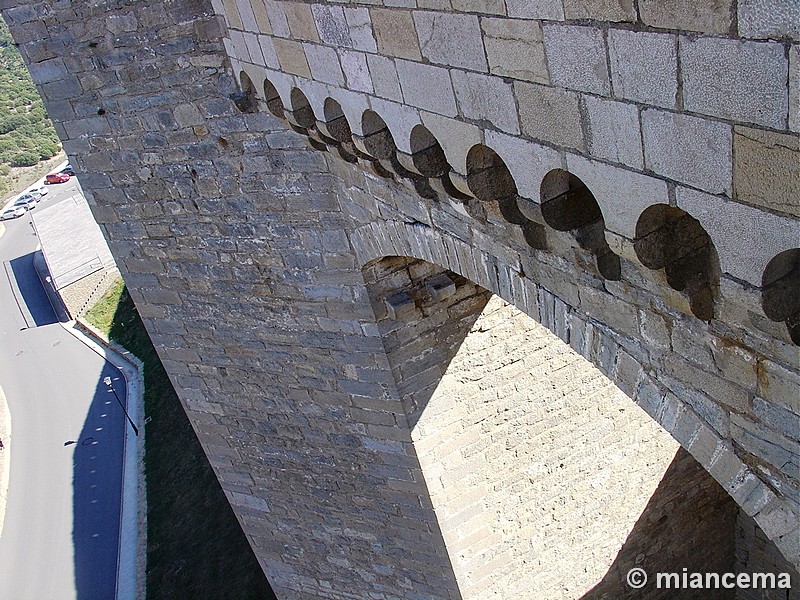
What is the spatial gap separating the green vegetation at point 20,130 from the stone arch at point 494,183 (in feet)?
113

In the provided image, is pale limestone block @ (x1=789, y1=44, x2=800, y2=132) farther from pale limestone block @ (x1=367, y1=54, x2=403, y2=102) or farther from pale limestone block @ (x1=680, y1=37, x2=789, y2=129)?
pale limestone block @ (x1=367, y1=54, x2=403, y2=102)

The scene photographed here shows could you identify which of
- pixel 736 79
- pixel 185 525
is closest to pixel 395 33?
pixel 736 79

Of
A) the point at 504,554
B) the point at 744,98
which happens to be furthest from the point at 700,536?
the point at 744,98

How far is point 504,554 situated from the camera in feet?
18.9

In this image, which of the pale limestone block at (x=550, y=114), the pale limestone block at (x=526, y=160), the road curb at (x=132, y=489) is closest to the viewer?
the pale limestone block at (x=550, y=114)

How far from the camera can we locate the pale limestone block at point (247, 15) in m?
3.65

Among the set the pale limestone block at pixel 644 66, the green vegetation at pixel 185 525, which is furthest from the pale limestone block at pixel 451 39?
the green vegetation at pixel 185 525

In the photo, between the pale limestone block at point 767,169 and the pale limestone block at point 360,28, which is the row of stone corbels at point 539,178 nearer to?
the pale limestone block at point 767,169

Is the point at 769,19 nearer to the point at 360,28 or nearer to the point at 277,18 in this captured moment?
the point at 360,28

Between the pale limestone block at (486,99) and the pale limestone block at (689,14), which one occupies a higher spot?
the pale limestone block at (689,14)

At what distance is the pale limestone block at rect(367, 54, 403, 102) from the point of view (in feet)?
8.98

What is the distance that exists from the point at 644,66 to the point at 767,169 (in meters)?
0.36

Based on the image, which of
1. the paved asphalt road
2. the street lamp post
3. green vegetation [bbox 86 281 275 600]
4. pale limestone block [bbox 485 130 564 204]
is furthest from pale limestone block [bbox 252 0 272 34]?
the street lamp post

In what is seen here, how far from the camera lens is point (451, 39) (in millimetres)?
2348
